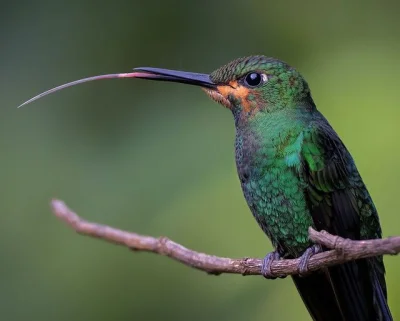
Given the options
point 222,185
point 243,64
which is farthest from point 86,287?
point 243,64

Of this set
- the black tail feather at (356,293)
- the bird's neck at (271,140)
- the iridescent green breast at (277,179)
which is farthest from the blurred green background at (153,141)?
the bird's neck at (271,140)

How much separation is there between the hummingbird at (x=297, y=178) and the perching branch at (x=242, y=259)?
0.24ft

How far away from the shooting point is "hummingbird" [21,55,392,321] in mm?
2535

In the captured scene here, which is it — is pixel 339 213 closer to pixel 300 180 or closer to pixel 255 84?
pixel 300 180

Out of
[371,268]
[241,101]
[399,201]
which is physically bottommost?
[371,268]

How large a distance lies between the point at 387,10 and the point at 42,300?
2097 mm

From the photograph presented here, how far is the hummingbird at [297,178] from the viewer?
2535mm

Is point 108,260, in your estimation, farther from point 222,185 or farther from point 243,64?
point 243,64

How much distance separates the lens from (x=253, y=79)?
2.67 meters

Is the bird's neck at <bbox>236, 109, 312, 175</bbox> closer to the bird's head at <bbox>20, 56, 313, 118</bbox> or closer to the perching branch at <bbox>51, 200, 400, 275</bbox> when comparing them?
the bird's head at <bbox>20, 56, 313, 118</bbox>

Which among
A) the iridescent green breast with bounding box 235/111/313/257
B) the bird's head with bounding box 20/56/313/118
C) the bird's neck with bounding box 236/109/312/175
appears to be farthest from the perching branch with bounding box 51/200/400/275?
the bird's head with bounding box 20/56/313/118

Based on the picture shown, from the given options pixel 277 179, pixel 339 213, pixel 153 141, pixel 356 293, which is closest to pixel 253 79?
pixel 277 179

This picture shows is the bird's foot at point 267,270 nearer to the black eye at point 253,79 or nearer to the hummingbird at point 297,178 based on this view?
the hummingbird at point 297,178

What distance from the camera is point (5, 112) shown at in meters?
4.41
